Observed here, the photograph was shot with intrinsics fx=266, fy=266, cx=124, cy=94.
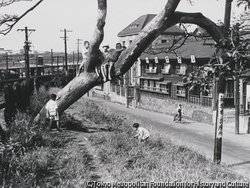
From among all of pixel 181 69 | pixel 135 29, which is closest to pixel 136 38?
pixel 181 69

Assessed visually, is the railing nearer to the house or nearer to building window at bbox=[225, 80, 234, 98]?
the house

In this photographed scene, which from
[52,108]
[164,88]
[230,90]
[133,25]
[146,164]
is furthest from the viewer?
[133,25]

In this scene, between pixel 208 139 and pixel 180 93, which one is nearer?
pixel 208 139

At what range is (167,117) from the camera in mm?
27156

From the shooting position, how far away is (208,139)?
695 inches

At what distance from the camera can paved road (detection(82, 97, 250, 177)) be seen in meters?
12.8

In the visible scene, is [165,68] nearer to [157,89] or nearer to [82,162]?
[157,89]

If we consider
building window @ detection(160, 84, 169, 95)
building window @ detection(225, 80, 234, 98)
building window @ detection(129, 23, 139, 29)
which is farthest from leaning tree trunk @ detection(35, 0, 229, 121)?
building window @ detection(129, 23, 139, 29)

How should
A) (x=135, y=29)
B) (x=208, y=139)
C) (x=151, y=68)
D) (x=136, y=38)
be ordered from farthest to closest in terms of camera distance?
(x=135, y=29) → (x=151, y=68) → (x=208, y=139) → (x=136, y=38)

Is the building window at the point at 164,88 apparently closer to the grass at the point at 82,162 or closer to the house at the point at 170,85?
the house at the point at 170,85

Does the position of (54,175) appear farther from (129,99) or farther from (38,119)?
(129,99)

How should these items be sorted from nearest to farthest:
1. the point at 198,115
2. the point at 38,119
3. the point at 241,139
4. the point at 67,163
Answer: the point at 67,163 → the point at 38,119 → the point at 241,139 → the point at 198,115

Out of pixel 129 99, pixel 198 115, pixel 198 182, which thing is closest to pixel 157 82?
pixel 129 99

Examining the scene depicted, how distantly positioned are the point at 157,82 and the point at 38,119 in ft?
82.3
